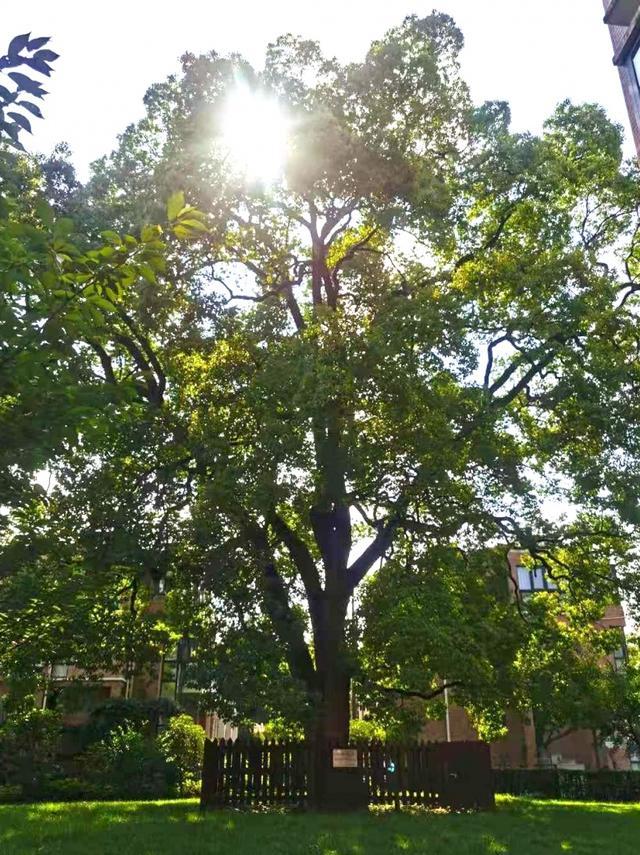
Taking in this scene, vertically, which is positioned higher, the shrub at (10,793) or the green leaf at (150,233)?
the green leaf at (150,233)

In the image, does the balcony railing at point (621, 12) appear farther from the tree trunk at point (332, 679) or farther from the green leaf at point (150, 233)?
the tree trunk at point (332, 679)

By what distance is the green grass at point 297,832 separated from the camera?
9.63 meters

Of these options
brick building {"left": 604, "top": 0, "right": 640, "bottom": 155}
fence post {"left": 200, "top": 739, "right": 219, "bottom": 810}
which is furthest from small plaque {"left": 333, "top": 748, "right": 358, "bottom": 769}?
brick building {"left": 604, "top": 0, "right": 640, "bottom": 155}

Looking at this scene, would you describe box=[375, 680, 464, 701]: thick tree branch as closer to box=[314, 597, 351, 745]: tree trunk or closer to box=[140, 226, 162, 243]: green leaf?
box=[314, 597, 351, 745]: tree trunk

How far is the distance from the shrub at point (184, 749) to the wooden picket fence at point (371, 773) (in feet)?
25.2

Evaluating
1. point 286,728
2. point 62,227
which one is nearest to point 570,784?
point 286,728

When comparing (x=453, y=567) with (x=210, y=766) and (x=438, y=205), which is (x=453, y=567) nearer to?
(x=210, y=766)

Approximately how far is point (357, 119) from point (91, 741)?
917 inches

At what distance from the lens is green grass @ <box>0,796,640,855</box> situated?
963cm

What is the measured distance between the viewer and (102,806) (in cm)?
1524

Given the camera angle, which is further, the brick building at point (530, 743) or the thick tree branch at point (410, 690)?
the brick building at point (530, 743)

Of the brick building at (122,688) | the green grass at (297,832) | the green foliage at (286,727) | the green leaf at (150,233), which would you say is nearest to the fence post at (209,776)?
the green grass at (297,832)

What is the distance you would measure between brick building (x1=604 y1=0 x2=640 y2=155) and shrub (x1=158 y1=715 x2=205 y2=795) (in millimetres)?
22097

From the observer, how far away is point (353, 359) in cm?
1531
